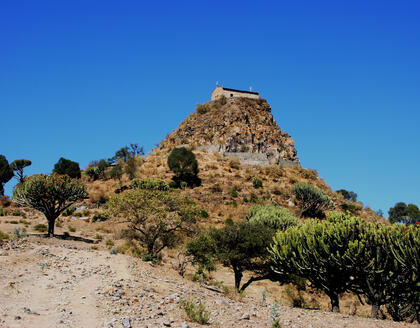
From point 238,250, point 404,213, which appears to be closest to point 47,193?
point 238,250

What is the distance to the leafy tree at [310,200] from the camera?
143ft

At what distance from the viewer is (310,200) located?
143 feet

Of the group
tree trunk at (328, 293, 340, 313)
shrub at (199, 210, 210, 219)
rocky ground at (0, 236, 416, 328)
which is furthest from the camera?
shrub at (199, 210, 210, 219)

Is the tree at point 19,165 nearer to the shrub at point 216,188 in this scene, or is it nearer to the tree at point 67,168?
the tree at point 67,168

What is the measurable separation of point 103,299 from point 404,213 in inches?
3545

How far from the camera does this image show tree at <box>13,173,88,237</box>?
26.2 m

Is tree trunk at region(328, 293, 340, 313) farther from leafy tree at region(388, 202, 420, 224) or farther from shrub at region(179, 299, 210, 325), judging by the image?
leafy tree at region(388, 202, 420, 224)

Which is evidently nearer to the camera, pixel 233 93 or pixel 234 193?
pixel 234 193

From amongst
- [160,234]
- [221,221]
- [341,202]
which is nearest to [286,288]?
[160,234]

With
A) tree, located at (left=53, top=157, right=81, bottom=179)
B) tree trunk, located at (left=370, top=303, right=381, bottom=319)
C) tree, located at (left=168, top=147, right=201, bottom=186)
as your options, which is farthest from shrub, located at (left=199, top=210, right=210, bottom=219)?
tree trunk, located at (left=370, top=303, right=381, bottom=319)

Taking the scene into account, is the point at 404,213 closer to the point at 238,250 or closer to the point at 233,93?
the point at 233,93

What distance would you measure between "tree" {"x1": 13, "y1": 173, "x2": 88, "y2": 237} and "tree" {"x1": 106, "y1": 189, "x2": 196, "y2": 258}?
4.55m

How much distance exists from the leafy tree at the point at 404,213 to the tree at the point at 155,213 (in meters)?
69.6

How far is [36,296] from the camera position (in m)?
12.0
